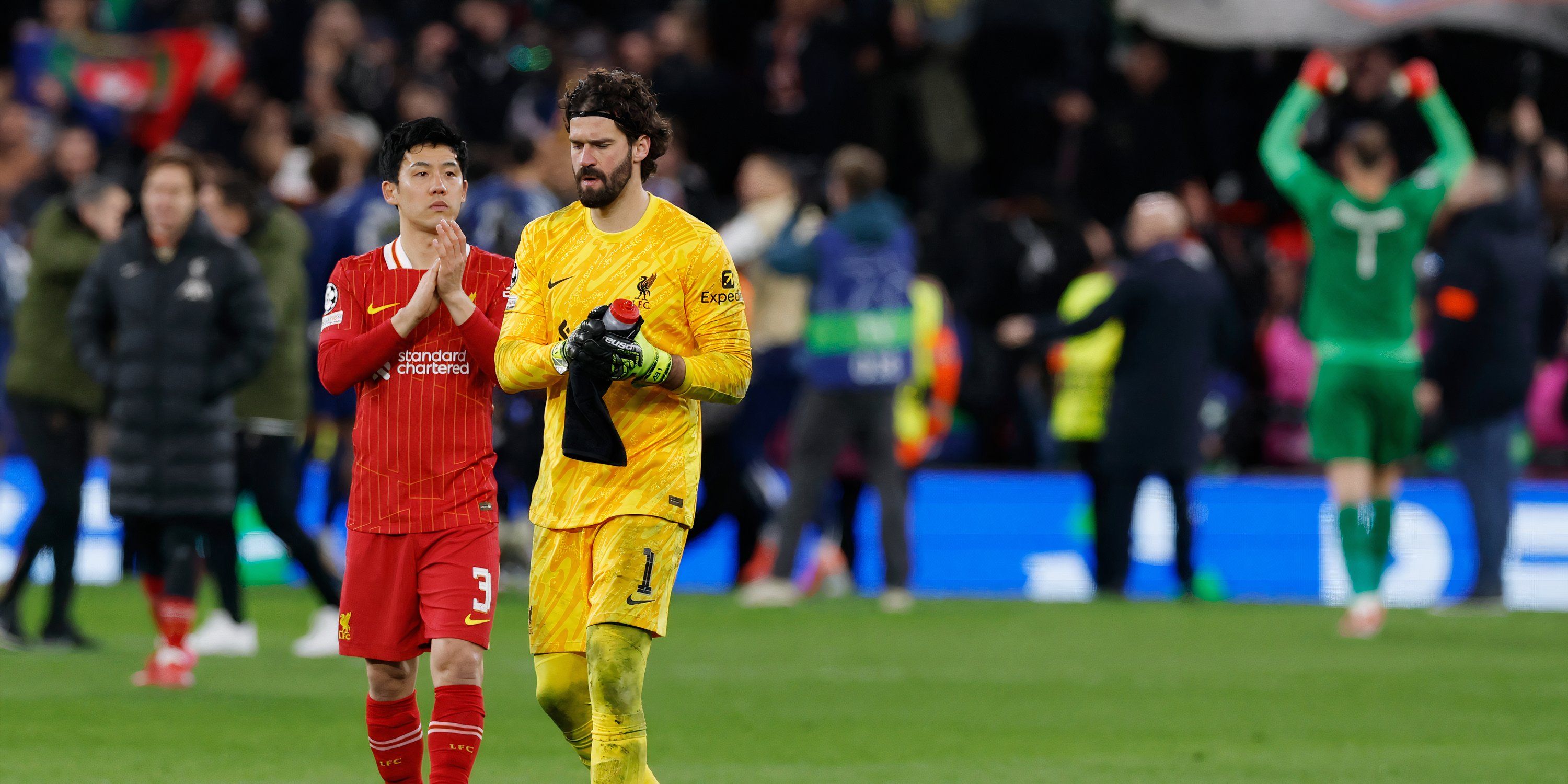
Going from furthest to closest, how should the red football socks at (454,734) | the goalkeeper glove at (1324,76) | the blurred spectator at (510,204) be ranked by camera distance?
1. the blurred spectator at (510,204)
2. the goalkeeper glove at (1324,76)
3. the red football socks at (454,734)

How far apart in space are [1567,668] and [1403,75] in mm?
3308

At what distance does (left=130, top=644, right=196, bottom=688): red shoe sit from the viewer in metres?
9.11

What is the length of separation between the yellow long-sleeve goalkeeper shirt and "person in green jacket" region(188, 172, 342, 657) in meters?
4.48

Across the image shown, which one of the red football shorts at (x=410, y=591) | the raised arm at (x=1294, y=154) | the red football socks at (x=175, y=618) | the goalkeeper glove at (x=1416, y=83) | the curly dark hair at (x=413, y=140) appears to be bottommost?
the red football socks at (x=175, y=618)

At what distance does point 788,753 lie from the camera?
761 centimetres

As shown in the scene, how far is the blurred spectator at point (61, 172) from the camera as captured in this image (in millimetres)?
16156

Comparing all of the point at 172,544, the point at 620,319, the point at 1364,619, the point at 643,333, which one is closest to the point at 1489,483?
the point at 1364,619

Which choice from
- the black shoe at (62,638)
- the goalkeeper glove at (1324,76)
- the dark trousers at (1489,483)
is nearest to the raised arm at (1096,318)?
the dark trousers at (1489,483)

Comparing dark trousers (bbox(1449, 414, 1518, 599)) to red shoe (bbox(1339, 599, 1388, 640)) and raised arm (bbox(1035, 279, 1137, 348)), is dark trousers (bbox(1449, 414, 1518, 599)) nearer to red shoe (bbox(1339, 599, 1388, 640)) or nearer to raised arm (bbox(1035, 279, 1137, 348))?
red shoe (bbox(1339, 599, 1388, 640))

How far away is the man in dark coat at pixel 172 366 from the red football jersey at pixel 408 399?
3.30 m

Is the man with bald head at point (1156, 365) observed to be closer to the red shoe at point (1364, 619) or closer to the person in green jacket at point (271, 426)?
the red shoe at point (1364, 619)

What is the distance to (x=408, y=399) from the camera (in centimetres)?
599

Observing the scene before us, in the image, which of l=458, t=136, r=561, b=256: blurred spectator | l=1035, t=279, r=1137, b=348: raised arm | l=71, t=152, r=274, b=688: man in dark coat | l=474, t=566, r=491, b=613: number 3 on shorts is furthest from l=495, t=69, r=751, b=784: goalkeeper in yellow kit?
l=1035, t=279, r=1137, b=348: raised arm

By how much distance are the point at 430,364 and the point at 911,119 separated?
12799 mm
